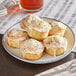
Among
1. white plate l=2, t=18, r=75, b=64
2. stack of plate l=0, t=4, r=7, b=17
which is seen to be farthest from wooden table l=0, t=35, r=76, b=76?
stack of plate l=0, t=4, r=7, b=17

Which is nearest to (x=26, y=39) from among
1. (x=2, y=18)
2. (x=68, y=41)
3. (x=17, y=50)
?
(x=17, y=50)

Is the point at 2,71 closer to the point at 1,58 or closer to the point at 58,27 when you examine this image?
the point at 1,58

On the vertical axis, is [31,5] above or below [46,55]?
above

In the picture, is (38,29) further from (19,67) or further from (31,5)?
(31,5)

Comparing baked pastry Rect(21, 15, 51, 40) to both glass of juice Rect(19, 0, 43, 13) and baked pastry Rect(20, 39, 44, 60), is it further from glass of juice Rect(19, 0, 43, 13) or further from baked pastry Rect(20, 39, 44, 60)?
glass of juice Rect(19, 0, 43, 13)

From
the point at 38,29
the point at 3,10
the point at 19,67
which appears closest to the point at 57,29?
the point at 38,29

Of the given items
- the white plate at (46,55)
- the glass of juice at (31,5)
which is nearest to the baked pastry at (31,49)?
the white plate at (46,55)
